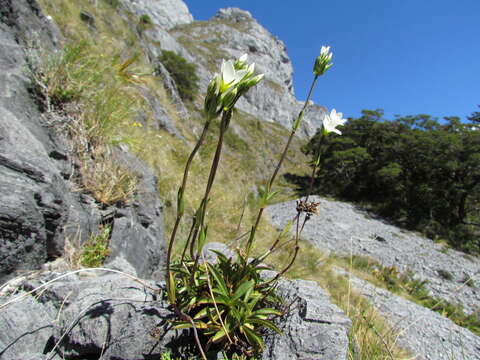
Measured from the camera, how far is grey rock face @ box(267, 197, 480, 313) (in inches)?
369

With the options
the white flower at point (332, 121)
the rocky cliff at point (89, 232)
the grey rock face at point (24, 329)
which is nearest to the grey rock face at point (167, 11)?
the rocky cliff at point (89, 232)

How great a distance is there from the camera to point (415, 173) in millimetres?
23109

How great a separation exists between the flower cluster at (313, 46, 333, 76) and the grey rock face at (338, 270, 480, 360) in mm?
2931

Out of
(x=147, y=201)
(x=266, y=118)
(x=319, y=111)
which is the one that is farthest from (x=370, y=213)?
(x=319, y=111)

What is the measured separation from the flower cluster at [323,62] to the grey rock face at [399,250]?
7.05m

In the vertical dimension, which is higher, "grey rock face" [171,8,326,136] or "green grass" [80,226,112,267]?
"grey rock face" [171,8,326,136]

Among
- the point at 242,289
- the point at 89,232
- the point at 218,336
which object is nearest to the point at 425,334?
the point at 242,289

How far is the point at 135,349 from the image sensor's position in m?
1.44

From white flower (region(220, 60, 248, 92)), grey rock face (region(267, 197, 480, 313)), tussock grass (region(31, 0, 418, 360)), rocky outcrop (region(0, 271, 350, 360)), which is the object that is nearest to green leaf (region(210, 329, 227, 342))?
rocky outcrop (region(0, 271, 350, 360))

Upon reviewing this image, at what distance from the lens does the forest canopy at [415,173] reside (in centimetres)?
1897

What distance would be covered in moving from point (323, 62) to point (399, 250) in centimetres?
1375

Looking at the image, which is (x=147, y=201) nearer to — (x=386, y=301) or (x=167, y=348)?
(x=167, y=348)

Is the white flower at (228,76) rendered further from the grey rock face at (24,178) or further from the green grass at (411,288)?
the green grass at (411,288)

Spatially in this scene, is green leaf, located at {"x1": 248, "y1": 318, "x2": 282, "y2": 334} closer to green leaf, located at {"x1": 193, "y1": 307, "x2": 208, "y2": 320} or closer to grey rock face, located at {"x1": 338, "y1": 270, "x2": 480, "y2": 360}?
green leaf, located at {"x1": 193, "y1": 307, "x2": 208, "y2": 320}
